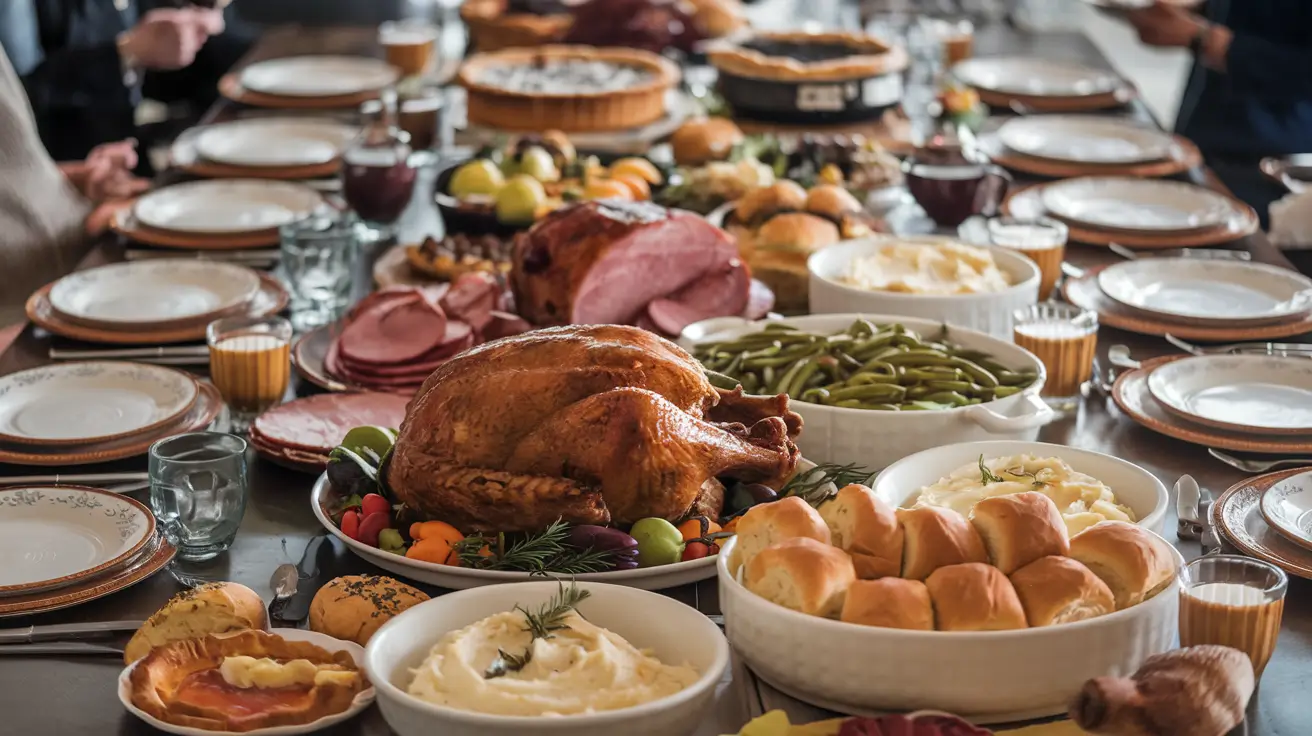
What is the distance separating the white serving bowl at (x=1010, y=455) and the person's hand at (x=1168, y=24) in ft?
12.8

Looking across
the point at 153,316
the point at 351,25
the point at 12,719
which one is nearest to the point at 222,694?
the point at 12,719

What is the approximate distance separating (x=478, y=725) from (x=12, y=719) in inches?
22.0

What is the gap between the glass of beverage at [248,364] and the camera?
2.49 meters

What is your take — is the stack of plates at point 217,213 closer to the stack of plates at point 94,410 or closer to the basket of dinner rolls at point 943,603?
the stack of plates at point 94,410

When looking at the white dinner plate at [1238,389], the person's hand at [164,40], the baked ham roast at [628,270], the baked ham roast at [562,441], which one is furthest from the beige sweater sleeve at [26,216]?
the white dinner plate at [1238,389]

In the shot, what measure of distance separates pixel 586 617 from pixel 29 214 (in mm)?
2834

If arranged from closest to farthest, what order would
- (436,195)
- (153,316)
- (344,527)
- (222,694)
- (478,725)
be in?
(478,725)
(222,694)
(344,527)
(153,316)
(436,195)

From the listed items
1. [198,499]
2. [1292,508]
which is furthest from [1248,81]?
[198,499]

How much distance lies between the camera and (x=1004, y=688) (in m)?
1.50

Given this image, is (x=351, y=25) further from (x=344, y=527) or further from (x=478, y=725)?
(x=478, y=725)

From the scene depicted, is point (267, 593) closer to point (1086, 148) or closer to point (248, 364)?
point (248, 364)

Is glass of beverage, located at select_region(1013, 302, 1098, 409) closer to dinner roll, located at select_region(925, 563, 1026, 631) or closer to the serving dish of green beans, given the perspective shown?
the serving dish of green beans

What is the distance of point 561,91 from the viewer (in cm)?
429

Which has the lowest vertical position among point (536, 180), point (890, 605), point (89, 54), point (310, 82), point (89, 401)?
point (89, 54)
